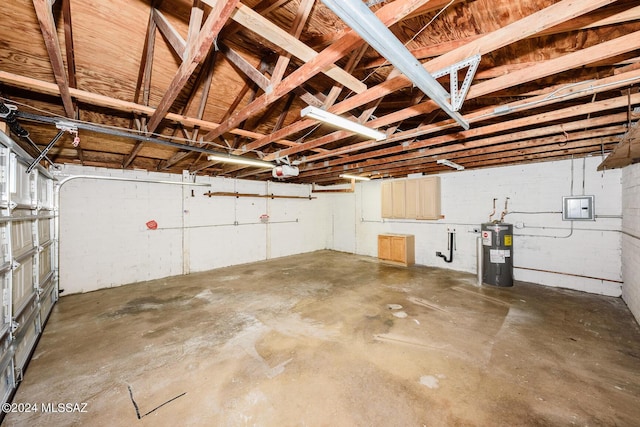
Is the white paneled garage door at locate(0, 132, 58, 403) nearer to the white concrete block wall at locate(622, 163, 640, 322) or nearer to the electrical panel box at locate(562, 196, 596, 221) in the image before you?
the white concrete block wall at locate(622, 163, 640, 322)

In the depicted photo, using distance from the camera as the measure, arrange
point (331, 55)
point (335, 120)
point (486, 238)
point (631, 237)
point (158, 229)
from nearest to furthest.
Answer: point (331, 55) → point (335, 120) → point (631, 237) → point (486, 238) → point (158, 229)

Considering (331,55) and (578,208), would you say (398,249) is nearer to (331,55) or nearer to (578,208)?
(578,208)

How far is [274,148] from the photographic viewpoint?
14.2ft

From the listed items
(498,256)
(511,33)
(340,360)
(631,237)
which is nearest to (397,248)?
(498,256)

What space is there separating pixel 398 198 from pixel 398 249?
4.80 feet

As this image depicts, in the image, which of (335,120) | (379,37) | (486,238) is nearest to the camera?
(379,37)

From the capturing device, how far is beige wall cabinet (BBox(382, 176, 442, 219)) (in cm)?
616

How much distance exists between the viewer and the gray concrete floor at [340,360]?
187 cm

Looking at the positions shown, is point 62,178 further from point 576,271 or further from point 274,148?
point 576,271

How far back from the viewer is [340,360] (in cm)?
248

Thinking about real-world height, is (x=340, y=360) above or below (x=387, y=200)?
below

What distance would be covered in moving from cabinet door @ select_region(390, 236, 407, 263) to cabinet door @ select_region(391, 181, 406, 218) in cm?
71

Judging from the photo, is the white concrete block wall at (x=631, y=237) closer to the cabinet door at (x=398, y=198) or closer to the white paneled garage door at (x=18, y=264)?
the cabinet door at (x=398, y=198)

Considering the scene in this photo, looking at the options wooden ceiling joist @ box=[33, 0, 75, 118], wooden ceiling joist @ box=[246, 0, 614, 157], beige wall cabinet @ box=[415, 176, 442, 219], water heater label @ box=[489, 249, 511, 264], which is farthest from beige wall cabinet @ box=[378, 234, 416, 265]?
wooden ceiling joist @ box=[33, 0, 75, 118]
